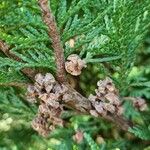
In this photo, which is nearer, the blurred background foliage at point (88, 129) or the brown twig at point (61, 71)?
the brown twig at point (61, 71)

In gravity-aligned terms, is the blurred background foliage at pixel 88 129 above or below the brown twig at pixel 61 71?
below

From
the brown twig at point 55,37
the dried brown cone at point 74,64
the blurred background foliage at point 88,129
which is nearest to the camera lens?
the brown twig at point 55,37

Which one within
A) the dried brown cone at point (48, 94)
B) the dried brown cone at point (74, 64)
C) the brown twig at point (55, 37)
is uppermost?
the brown twig at point (55, 37)

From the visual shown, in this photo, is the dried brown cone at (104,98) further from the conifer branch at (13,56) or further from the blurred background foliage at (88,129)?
the blurred background foliage at (88,129)

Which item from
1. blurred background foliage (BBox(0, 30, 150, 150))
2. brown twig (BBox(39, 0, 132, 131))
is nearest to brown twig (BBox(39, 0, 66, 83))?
brown twig (BBox(39, 0, 132, 131))

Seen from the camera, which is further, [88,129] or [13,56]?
[88,129]

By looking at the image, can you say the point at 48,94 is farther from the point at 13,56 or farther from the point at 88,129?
the point at 88,129

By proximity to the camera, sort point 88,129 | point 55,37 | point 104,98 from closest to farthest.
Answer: point 55,37 < point 104,98 < point 88,129

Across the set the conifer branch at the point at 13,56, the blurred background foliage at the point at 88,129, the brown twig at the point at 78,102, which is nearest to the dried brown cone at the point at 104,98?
the brown twig at the point at 78,102

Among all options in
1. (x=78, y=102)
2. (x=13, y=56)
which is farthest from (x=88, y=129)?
(x=13, y=56)
